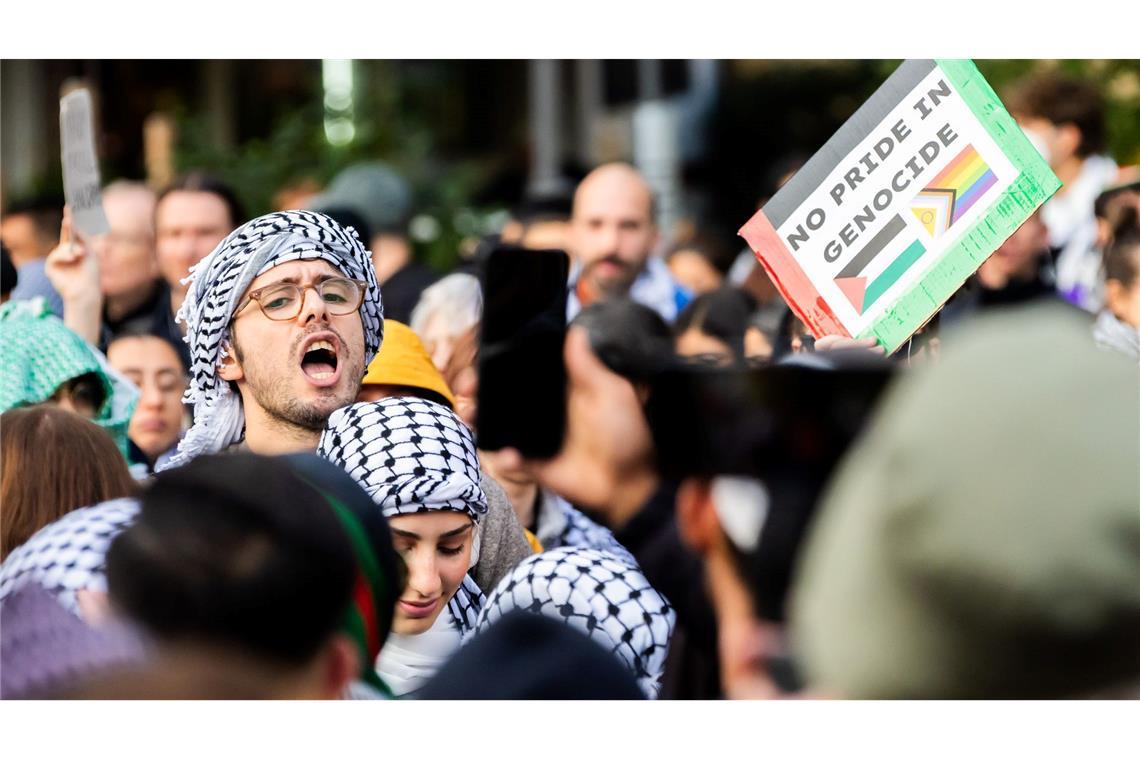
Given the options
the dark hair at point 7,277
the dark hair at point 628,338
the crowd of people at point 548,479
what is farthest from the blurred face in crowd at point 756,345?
the dark hair at point 7,277

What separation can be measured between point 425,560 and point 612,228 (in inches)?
129

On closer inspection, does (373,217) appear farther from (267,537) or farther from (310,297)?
(267,537)

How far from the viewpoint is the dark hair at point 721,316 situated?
5.02 meters

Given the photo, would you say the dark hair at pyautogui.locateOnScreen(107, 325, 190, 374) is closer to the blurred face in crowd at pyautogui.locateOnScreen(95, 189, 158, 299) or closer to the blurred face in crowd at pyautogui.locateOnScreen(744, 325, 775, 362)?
the blurred face in crowd at pyautogui.locateOnScreen(95, 189, 158, 299)

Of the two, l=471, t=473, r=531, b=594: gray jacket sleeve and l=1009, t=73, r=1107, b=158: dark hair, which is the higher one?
l=1009, t=73, r=1107, b=158: dark hair


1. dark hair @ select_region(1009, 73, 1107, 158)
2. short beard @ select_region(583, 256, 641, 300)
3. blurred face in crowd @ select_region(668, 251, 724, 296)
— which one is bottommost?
blurred face in crowd @ select_region(668, 251, 724, 296)

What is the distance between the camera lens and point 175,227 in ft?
14.7

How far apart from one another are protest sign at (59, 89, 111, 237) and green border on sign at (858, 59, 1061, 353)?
194 centimetres

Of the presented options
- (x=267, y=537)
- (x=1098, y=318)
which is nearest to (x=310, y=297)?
(x=267, y=537)

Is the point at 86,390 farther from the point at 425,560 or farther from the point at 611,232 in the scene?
the point at 611,232

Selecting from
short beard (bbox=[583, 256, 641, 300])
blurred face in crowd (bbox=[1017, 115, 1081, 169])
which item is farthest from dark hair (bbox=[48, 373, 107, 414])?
blurred face in crowd (bbox=[1017, 115, 1081, 169])

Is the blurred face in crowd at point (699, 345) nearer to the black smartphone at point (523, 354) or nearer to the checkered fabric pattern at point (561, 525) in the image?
the checkered fabric pattern at point (561, 525)

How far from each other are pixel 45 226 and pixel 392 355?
2361 mm

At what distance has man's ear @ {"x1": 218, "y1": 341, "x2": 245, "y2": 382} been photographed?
302cm
